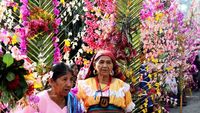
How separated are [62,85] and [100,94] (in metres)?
0.79

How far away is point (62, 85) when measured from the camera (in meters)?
3.39

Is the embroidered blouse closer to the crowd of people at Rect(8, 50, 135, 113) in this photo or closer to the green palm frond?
the crowd of people at Rect(8, 50, 135, 113)

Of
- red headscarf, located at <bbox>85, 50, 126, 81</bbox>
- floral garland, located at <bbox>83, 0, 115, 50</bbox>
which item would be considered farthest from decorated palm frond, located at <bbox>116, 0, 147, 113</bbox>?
red headscarf, located at <bbox>85, 50, 126, 81</bbox>

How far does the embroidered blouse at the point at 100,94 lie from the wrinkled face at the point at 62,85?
711 mm

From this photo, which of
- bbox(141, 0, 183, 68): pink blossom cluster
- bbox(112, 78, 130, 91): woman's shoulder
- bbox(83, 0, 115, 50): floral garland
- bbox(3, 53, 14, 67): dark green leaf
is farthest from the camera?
bbox(141, 0, 183, 68): pink blossom cluster

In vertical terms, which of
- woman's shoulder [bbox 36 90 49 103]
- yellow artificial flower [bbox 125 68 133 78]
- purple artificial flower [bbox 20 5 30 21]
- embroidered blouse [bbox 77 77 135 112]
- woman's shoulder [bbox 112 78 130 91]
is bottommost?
woman's shoulder [bbox 36 90 49 103]

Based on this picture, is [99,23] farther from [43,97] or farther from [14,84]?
[14,84]

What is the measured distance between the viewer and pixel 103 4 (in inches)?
209

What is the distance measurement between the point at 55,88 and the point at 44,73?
776mm

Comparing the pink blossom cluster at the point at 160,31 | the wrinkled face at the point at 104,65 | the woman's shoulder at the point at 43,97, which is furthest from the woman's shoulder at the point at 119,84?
the pink blossom cluster at the point at 160,31

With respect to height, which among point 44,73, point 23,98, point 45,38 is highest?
point 45,38

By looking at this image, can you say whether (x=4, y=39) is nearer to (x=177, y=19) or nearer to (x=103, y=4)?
(x=103, y=4)

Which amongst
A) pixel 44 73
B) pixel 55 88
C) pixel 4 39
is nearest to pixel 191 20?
pixel 44 73

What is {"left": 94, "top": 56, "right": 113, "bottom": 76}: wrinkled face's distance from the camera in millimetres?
4129
